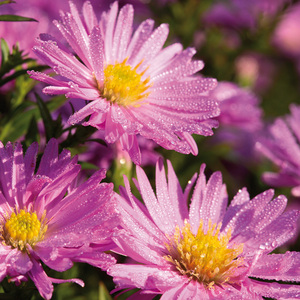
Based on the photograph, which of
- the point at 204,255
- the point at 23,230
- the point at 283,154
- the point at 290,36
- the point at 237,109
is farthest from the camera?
the point at 290,36

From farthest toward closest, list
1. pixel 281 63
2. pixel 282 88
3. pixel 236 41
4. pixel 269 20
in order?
pixel 281 63, pixel 282 88, pixel 236 41, pixel 269 20

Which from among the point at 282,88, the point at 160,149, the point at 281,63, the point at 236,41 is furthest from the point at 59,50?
the point at 281,63

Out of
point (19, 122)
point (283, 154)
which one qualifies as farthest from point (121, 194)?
point (283, 154)

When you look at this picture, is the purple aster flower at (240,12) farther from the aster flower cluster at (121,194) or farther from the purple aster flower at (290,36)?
the aster flower cluster at (121,194)

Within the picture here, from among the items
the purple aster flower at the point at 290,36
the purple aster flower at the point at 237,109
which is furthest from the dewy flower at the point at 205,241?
the purple aster flower at the point at 290,36

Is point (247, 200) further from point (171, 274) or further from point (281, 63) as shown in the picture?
point (281, 63)

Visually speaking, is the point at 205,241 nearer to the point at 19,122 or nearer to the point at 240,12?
the point at 19,122

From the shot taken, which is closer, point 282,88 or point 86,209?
point 86,209
